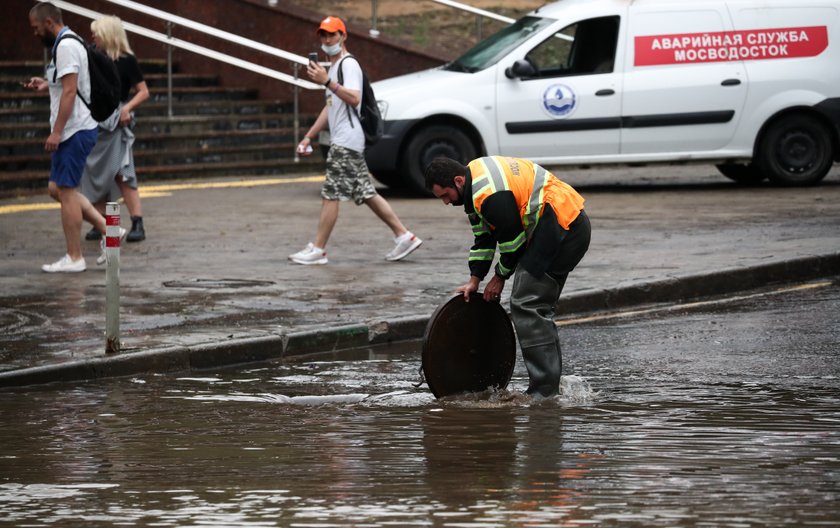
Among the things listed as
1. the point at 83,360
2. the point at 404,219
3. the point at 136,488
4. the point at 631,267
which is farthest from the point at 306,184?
the point at 136,488

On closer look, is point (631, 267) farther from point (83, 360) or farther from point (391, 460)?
point (391, 460)

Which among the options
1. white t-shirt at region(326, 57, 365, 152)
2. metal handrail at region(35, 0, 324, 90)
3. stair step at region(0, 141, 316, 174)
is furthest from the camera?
metal handrail at region(35, 0, 324, 90)

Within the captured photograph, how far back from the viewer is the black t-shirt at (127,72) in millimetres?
13531

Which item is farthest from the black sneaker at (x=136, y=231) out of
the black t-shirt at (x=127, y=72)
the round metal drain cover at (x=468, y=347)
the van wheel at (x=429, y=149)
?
the round metal drain cover at (x=468, y=347)

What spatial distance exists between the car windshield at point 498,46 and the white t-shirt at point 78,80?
6.33 metres

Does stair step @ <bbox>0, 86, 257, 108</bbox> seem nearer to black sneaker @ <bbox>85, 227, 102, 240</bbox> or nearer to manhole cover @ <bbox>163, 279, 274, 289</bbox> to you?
black sneaker @ <bbox>85, 227, 102, 240</bbox>

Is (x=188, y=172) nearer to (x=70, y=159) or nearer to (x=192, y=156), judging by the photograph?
(x=192, y=156)

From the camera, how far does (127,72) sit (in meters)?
13.5

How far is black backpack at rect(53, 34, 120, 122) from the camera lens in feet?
40.6

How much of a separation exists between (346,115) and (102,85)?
1.85 metres

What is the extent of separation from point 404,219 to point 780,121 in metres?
4.70

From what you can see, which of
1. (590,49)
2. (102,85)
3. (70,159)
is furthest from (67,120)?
(590,49)

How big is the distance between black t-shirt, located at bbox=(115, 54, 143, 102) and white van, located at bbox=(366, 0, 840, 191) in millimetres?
4029

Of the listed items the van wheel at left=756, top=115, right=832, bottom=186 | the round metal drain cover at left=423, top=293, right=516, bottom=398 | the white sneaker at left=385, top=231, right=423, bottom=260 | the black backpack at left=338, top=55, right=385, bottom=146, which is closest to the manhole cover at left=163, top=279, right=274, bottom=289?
the white sneaker at left=385, top=231, right=423, bottom=260
